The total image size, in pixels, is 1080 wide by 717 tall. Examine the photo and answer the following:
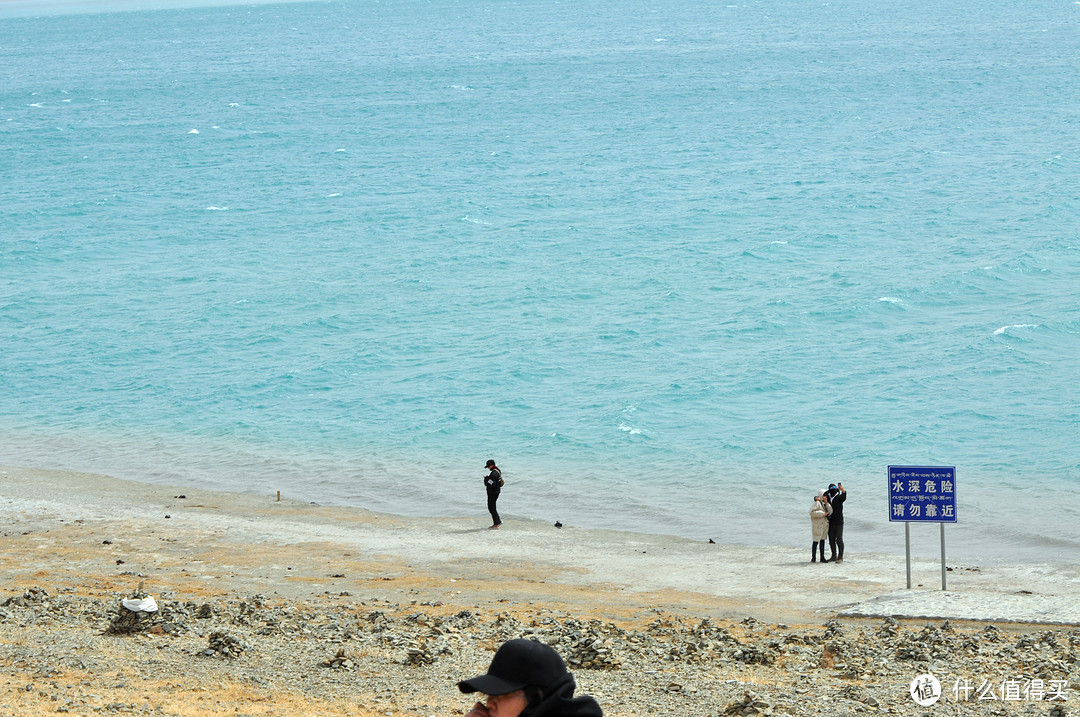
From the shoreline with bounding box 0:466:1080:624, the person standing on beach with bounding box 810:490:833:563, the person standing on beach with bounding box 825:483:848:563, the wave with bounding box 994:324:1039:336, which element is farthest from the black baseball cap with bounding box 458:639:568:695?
the wave with bounding box 994:324:1039:336

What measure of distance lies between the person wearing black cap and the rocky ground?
23.0 ft

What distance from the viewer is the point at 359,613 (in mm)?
15961

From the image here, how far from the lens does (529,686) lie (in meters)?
4.80

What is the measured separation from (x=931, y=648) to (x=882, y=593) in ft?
14.5

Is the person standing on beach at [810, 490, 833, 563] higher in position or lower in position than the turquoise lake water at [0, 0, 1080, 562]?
lower

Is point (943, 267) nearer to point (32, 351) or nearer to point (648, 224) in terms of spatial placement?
point (648, 224)

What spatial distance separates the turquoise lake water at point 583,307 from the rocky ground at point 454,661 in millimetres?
9627

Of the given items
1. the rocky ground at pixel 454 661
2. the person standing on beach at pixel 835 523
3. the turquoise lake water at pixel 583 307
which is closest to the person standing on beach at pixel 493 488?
the turquoise lake water at pixel 583 307

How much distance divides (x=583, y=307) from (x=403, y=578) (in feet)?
93.7

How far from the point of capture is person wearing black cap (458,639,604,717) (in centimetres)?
476

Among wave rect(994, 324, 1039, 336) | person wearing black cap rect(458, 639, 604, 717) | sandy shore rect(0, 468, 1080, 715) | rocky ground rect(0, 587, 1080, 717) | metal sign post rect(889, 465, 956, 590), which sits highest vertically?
wave rect(994, 324, 1039, 336)

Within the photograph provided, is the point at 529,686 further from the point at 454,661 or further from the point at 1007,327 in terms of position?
the point at 1007,327

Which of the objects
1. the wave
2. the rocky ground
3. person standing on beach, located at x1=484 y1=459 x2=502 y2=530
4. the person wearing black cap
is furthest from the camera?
the wave

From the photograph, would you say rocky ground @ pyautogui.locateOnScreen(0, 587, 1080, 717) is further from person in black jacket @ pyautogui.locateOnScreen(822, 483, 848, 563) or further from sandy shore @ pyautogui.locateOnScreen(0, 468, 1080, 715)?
person in black jacket @ pyautogui.locateOnScreen(822, 483, 848, 563)
